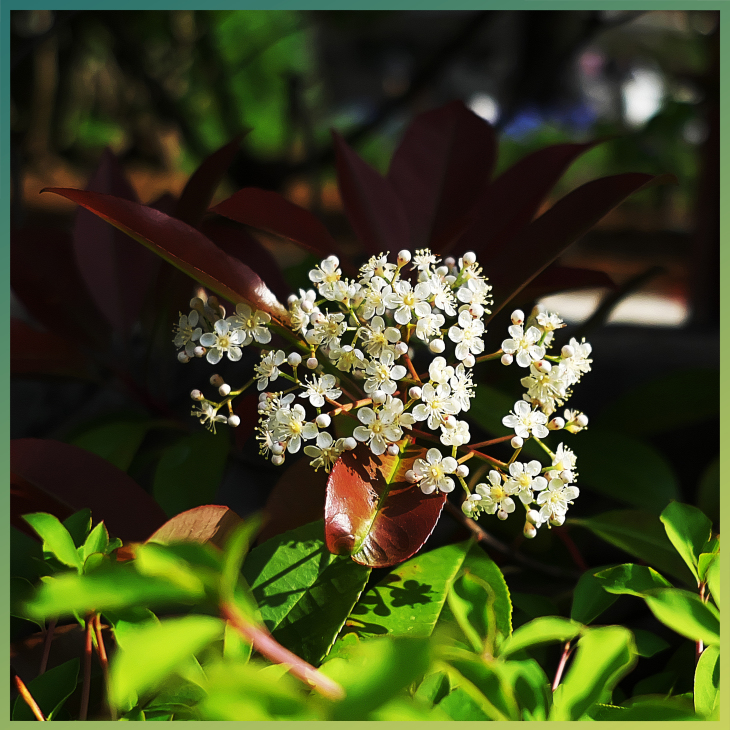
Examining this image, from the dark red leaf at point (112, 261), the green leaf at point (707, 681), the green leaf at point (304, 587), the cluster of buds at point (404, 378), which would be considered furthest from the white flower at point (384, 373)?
the dark red leaf at point (112, 261)

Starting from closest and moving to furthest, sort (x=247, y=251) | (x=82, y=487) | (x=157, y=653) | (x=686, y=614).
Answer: (x=157, y=653) < (x=686, y=614) < (x=82, y=487) < (x=247, y=251)

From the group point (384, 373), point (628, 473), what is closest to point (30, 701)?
point (384, 373)

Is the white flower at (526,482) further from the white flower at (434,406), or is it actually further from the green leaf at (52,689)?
the green leaf at (52,689)

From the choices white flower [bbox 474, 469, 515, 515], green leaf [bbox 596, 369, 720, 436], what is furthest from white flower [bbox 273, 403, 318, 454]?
green leaf [bbox 596, 369, 720, 436]

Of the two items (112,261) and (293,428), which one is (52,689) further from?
(112,261)

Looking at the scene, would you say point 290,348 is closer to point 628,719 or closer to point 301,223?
point 301,223

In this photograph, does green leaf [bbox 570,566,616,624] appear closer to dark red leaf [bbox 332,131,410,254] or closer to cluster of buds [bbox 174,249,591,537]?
cluster of buds [bbox 174,249,591,537]
